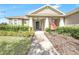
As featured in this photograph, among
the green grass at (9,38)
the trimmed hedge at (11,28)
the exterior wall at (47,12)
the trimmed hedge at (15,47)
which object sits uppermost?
the exterior wall at (47,12)

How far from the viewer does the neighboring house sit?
21.4 ft

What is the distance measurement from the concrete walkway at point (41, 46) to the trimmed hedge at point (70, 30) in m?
0.76

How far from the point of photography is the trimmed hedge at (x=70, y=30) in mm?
6680

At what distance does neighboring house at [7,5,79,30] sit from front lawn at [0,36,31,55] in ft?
2.78

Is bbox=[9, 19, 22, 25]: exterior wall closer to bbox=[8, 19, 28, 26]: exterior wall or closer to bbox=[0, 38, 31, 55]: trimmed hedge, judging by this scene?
bbox=[8, 19, 28, 26]: exterior wall

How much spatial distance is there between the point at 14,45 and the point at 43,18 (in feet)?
6.10

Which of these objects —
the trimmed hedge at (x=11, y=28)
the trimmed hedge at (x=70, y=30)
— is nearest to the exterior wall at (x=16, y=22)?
the trimmed hedge at (x=11, y=28)

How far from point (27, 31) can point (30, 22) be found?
0.39m

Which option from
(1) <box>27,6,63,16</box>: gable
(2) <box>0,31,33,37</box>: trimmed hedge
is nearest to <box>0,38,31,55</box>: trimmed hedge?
(2) <box>0,31,33,37</box>: trimmed hedge

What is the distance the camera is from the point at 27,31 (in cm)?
661

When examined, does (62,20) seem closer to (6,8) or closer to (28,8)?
(28,8)

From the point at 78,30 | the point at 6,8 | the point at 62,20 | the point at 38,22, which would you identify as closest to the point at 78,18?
the point at 78,30

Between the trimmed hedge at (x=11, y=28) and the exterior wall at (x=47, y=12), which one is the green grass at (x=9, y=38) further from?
the exterior wall at (x=47, y=12)
